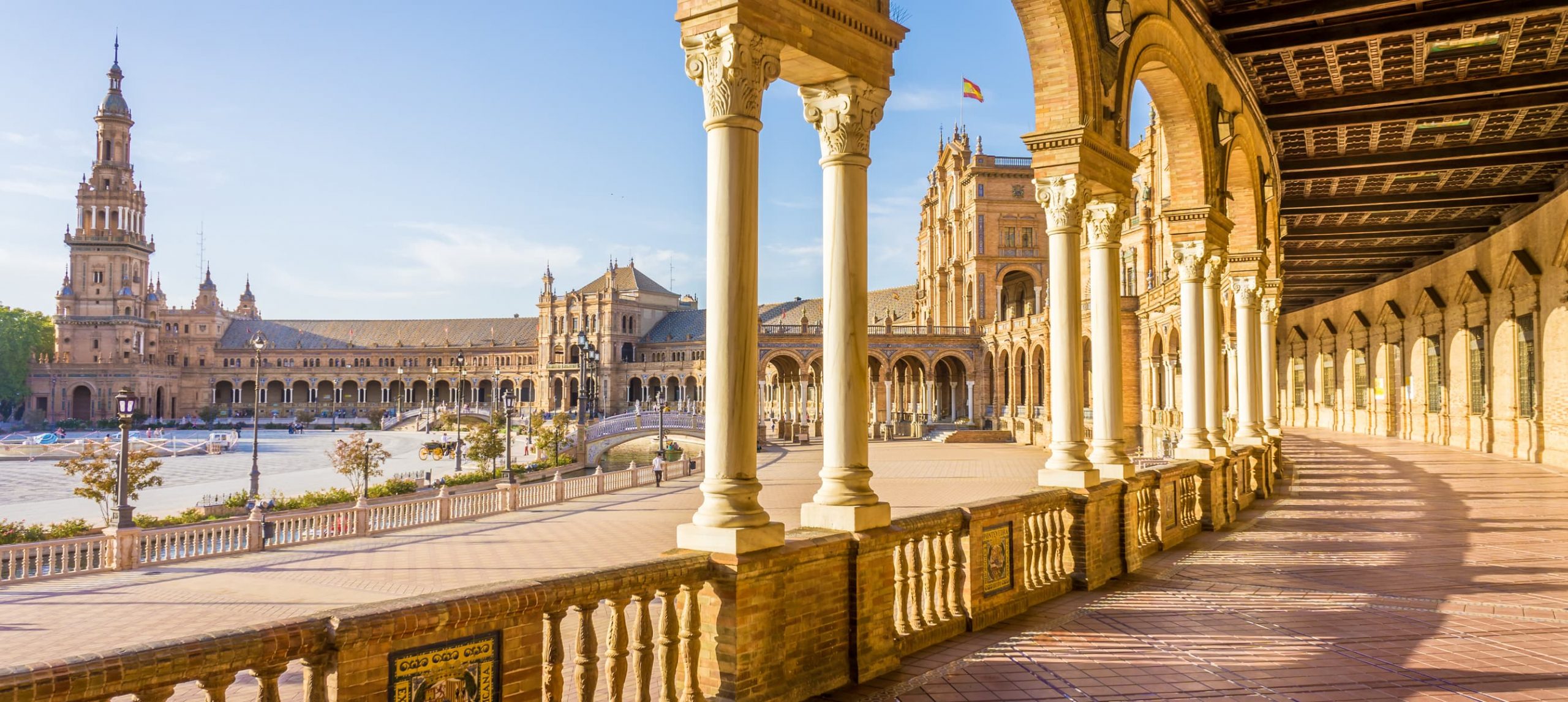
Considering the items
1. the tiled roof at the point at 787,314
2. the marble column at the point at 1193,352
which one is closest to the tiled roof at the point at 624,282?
the tiled roof at the point at 787,314

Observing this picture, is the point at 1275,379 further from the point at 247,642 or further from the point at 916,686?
the point at 247,642

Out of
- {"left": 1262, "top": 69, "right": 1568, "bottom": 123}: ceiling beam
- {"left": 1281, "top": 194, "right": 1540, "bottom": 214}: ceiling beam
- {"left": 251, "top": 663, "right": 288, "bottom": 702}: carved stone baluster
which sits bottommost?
{"left": 251, "top": 663, "right": 288, "bottom": 702}: carved stone baluster

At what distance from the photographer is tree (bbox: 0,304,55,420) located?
10462cm

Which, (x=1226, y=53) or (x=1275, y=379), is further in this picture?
(x=1275, y=379)

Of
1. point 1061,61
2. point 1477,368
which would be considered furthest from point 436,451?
point 1061,61

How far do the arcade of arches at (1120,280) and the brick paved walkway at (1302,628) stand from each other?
44 centimetres

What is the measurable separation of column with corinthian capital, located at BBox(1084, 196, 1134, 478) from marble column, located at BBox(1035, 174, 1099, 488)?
45cm

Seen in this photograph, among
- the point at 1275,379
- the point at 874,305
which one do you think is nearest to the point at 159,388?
the point at 874,305

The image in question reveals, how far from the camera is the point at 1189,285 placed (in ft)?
44.7

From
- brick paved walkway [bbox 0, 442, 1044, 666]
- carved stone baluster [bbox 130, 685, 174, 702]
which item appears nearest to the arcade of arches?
carved stone baluster [bbox 130, 685, 174, 702]

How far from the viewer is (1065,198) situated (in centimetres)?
917

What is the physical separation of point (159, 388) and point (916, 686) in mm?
133227

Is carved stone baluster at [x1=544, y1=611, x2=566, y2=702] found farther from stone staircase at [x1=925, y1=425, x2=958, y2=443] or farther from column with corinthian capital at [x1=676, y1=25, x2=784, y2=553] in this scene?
stone staircase at [x1=925, y1=425, x2=958, y2=443]

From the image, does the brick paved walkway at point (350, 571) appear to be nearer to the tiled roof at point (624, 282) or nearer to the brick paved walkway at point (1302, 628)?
the brick paved walkway at point (1302, 628)
